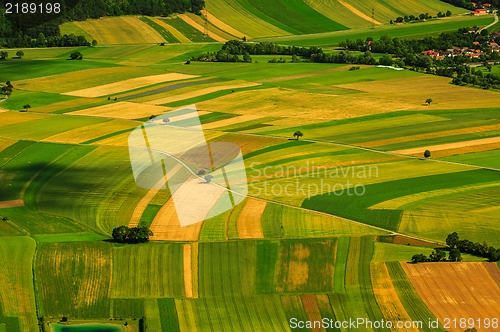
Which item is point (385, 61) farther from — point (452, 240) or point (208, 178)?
point (452, 240)


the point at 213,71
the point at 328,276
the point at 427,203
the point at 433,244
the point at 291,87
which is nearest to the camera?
the point at 328,276

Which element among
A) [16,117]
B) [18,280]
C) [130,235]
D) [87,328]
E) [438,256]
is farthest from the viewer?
[16,117]

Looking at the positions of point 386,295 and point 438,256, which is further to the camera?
point 438,256

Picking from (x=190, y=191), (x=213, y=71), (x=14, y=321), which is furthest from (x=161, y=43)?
(x=14, y=321)

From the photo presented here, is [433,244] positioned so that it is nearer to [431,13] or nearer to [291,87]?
[291,87]

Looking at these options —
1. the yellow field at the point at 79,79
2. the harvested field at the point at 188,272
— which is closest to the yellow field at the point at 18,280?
the harvested field at the point at 188,272

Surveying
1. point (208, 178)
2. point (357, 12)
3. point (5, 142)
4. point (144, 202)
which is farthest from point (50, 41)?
point (144, 202)

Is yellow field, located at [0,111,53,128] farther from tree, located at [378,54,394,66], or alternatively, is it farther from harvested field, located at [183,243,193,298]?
tree, located at [378,54,394,66]
